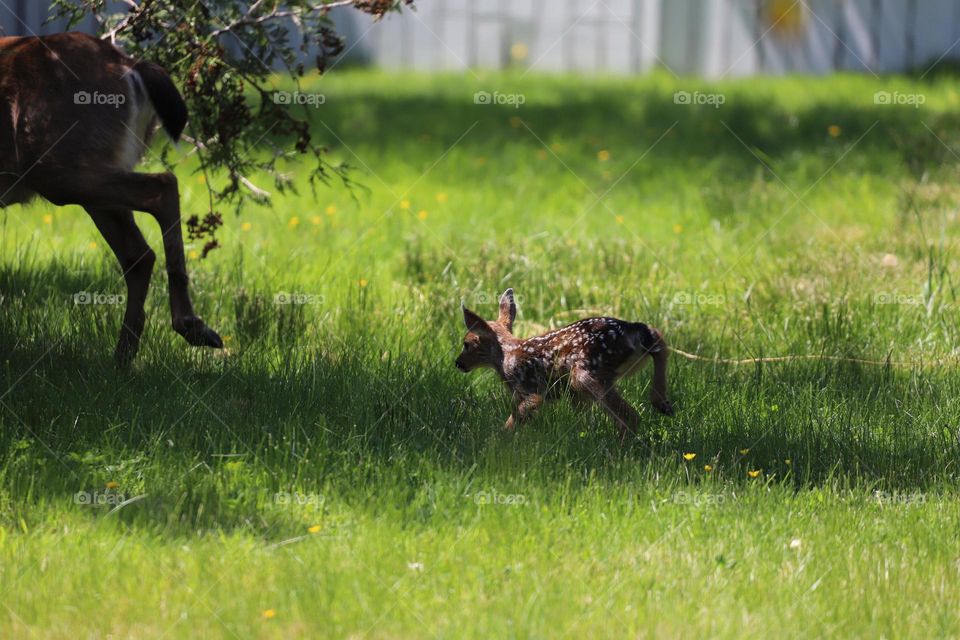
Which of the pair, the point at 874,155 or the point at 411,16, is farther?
the point at 411,16

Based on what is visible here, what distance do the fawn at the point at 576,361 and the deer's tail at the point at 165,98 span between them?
1660 mm

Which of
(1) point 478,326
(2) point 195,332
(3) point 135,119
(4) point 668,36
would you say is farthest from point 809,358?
(4) point 668,36

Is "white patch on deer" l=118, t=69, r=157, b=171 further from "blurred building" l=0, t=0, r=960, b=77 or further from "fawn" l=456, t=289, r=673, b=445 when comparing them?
"blurred building" l=0, t=0, r=960, b=77

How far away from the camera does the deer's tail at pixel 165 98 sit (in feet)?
20.0

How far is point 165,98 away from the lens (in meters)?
6.11

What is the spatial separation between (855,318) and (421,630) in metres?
4.26

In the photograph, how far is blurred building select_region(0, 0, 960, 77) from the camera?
1719cm

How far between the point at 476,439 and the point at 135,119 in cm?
225

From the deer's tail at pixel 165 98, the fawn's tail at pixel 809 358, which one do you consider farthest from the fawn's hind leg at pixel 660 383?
the deer's tail at pixel 165 98

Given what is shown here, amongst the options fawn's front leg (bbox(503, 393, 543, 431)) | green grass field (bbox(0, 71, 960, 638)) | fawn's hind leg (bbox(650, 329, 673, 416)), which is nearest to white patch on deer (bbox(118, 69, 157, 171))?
green grass field (bbox(0, 71, 960, 638))

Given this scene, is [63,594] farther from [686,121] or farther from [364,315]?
[686,121]

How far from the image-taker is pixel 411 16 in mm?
17453

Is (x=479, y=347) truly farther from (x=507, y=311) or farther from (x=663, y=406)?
(x=663, y=406)

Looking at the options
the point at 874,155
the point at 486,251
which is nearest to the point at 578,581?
the point at 486,251
